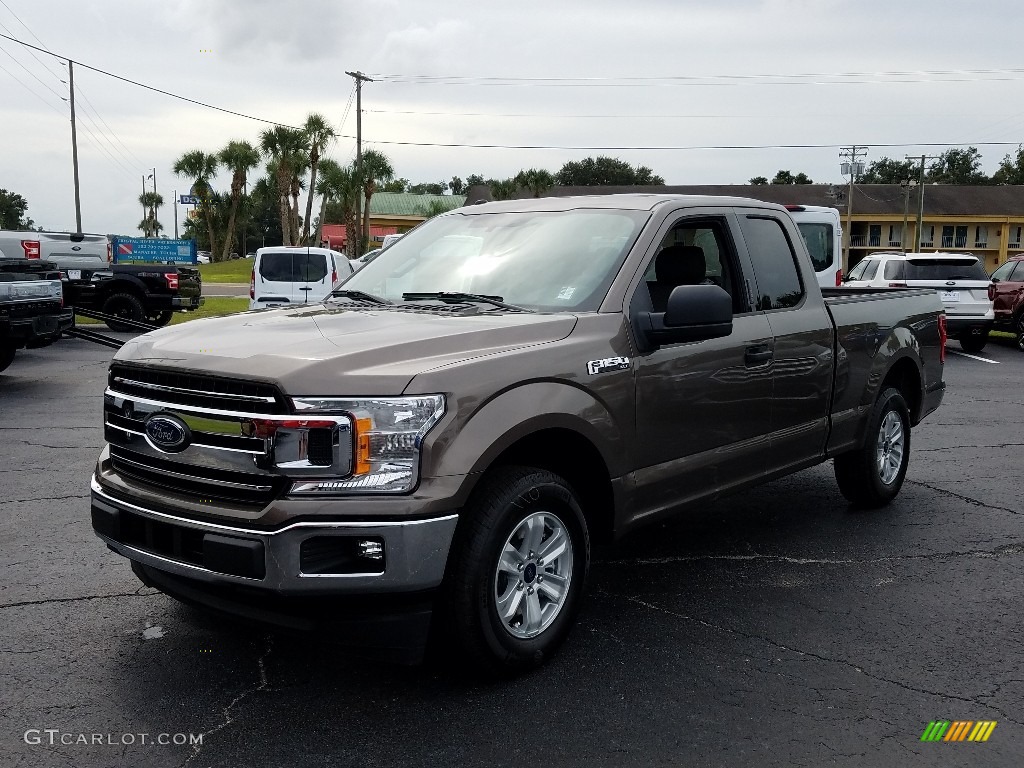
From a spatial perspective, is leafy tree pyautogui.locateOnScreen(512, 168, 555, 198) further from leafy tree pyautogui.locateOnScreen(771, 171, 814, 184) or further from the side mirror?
the side mirror

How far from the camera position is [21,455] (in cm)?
804

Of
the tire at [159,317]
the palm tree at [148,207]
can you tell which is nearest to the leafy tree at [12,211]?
the palm tree at [148,207]

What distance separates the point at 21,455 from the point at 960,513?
719 centimetres

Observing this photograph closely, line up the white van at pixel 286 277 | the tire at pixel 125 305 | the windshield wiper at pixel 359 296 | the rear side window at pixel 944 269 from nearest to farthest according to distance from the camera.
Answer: the windshield wiper at pixel 359 296 < the rear side window at pixel 944 269 < the tire at pixel 125 305 < the white van at pixel 286 277

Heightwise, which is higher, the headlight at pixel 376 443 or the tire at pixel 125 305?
the headlight at pixel 376 443

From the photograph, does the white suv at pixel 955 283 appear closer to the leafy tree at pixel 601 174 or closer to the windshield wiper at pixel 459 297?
the windshield wiper at pixel 459 297

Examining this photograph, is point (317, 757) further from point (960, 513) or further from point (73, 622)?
point (960, 513)

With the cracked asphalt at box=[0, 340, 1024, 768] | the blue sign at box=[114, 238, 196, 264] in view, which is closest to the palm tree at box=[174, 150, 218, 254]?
the blue sign at box=[114, 238, 196, 264]

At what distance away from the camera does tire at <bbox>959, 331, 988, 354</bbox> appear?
18.5 metres

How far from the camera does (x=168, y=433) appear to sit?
3613mm

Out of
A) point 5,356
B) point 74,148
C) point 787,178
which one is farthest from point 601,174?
point 5,356

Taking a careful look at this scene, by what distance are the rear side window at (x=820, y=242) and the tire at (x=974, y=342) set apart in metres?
3.51

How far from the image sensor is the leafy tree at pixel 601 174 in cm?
10025

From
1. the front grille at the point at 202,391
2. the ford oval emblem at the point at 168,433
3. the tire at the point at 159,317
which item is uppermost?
the front grille at the point at 202,391
